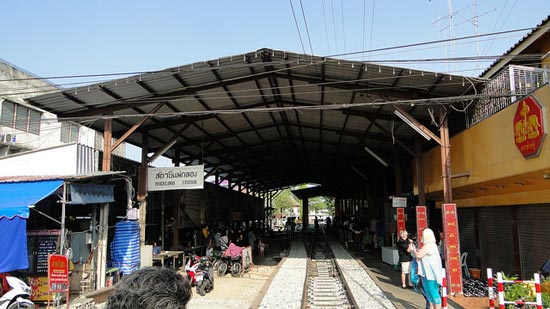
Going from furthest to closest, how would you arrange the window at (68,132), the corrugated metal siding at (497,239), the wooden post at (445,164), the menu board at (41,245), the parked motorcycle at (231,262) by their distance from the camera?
the window at (68,132), the parked motorcycle at (231,262), the corrugated metal siding at (497,239), the wooden post at (445,164), the menu board at (41,245)

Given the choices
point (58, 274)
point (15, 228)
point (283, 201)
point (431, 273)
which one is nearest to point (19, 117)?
point (15, 228)

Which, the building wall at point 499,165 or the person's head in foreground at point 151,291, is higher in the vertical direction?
the building wall at point 499,165

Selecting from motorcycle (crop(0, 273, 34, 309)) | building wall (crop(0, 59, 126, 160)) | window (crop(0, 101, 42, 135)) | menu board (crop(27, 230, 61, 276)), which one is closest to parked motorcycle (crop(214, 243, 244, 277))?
menu board (crop(27, 230, 61, 276))

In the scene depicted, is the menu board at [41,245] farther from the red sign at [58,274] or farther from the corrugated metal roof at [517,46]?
the corrugated metal roof at [517,46]

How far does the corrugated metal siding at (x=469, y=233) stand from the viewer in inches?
497

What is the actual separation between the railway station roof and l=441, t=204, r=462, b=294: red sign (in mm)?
2295

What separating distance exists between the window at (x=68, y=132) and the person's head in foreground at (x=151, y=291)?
857 inches

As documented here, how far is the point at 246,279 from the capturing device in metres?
13.0

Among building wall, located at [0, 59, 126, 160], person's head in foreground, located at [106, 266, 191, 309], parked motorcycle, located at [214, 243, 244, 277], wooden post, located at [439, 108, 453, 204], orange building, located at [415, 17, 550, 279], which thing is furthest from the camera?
building wall, located at [0, 59, 126, 160]

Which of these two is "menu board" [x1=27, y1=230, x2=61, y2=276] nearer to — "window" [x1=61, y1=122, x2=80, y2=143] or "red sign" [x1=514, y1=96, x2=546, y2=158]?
"red sign" [x1=514, y1=96, x2=546, y2=158]

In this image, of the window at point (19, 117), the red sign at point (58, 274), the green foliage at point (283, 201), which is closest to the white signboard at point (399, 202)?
the red sign at point (58, 274)

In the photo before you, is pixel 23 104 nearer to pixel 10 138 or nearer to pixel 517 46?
pixel 10 138

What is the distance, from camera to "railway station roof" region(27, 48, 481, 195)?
384 inches

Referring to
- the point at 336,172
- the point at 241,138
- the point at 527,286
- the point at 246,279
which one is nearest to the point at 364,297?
the point at 527,286
